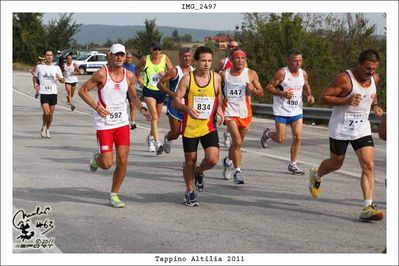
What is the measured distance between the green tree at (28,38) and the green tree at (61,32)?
2.68 ft

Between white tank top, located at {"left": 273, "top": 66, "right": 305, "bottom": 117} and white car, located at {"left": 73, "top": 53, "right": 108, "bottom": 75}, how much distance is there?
40.8 m

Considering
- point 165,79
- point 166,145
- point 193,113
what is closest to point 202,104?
point 193,113

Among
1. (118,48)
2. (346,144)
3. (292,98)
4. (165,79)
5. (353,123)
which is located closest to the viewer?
(353,123)

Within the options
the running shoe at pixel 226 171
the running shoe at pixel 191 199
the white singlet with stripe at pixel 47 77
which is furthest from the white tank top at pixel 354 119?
the white singlet with stripe at pixel 47 77

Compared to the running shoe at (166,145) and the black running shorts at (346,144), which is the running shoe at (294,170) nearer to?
the running shoe at (166,145)

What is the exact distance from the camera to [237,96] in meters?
11.2

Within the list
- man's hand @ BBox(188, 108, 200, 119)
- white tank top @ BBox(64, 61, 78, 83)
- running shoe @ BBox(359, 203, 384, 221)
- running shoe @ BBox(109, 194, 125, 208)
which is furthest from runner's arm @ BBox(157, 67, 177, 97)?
white tank top @ BBox(64, 61, 78, 83)

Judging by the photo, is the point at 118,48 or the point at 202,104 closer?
the point at 118,48

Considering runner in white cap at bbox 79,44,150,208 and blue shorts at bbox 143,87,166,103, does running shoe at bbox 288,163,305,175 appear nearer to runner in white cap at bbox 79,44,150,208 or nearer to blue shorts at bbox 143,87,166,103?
blue shorts at bbox 143,87,166,103

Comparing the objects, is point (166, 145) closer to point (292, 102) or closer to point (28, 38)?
point (292, 102)

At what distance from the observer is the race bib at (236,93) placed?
36.7 feet

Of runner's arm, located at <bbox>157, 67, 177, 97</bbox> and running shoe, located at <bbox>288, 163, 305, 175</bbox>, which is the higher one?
Answer: runner's arm, located at <bbox>157, 67, 177, 97</bbox>

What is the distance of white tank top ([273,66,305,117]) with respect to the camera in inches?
479

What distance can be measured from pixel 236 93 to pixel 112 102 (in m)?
2.49
